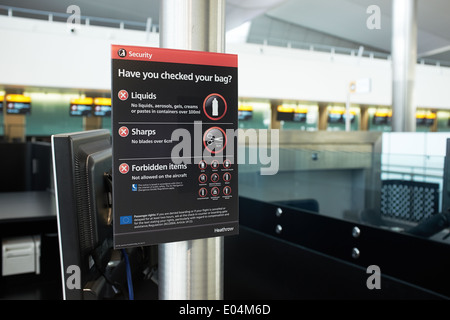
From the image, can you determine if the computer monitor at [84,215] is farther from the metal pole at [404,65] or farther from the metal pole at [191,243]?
the metal pole at [404,65]

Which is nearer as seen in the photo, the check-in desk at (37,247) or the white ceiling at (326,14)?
the check-in desk at (37,247)

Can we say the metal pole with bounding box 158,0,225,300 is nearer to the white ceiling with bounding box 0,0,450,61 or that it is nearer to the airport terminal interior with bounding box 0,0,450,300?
the airport terminal interior with bounding box 0,0,450,300

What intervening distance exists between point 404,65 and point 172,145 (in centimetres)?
700

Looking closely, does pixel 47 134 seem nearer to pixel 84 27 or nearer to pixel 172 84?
pixel 84 27

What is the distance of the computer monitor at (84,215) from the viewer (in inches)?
36.9

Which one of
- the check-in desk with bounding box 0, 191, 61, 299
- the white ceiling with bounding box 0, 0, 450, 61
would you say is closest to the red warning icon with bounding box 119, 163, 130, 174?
the check-in desk with bounding box 0, 191, 61, 299

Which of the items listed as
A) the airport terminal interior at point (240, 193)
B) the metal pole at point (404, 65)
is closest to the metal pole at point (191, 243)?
the airport terminal interior at point (240, 193)

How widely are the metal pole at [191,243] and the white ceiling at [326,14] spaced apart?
7.56 m

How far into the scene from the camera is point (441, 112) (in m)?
15.1

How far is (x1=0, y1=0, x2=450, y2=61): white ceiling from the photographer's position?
30.4 feet

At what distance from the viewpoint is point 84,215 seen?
100 centimetres

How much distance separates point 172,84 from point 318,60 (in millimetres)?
10498

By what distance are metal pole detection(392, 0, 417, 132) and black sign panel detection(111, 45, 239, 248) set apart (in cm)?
654
